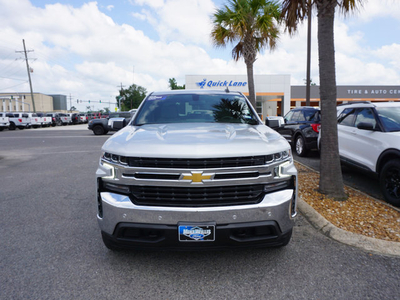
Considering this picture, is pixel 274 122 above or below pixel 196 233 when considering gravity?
above

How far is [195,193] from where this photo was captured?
2.73 m

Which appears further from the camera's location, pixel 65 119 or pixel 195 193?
pixel 65 119

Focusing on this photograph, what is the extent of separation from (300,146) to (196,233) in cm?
817

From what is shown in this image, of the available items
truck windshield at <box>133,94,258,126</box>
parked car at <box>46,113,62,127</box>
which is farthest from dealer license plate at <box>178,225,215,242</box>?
parked car at <box>46,113,62,127</box>

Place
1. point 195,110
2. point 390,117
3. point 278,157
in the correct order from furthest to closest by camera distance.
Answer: point 390,117, point 195,110, point 278,157

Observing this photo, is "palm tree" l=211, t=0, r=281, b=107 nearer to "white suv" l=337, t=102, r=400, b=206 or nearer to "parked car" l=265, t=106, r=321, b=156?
"parked car" l=265, t=106, r=321, b=156

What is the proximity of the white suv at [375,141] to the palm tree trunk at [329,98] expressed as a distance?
74 centimetres

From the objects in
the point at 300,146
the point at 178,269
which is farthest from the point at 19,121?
the point at 178,269

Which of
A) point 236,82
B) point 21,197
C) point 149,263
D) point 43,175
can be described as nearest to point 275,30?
point 43,175

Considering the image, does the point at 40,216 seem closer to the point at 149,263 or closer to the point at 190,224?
the point at 149,263

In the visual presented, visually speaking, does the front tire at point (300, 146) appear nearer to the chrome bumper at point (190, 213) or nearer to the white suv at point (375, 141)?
the white suv at point (375, 141)

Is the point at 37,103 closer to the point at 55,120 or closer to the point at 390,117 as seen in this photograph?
the point at 55,120

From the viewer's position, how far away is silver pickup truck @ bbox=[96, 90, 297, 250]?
2.68 meters

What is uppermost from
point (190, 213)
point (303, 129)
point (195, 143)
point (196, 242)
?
point (195, 143)
